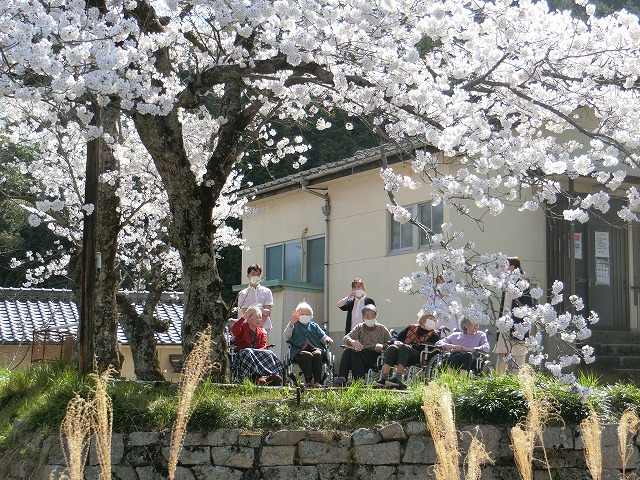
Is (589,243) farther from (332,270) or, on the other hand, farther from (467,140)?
(467,140)

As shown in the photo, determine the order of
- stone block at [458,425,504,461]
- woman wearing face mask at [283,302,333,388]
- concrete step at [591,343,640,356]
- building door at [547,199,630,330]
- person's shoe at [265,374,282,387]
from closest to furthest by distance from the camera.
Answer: stone block at [458,425,504,461]
person's shoe at [265,374,282,387]
woman wearing face mask at [283,302,333,388]
concrete step at [591,343,640,356]
building door at [547,199,630,330]

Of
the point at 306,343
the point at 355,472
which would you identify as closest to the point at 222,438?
the point at 355,472

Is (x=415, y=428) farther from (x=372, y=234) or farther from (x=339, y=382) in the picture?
(x=372, y=234)

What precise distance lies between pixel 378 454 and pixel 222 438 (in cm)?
129

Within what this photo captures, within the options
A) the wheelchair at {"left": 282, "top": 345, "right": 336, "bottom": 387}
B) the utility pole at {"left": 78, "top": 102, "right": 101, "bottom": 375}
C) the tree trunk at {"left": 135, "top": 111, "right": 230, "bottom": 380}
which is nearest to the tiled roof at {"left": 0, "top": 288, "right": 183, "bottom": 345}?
the wheelchair at {"left": 282, "top": 345, "right": 336, "bottom": 387}

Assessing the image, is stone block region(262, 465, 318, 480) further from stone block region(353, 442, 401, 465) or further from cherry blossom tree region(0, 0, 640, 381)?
cherry blossom tree region(0, 0, 640, 381)

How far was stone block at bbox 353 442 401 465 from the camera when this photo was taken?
756 centimetres

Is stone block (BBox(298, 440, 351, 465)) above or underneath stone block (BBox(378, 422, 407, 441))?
underneath

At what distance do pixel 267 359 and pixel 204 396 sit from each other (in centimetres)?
273

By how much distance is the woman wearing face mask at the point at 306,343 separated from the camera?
36.7 feet

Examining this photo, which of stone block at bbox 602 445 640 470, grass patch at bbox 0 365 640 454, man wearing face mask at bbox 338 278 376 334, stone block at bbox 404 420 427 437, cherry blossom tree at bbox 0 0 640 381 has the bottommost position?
stone block at bbox 602 445 640 470

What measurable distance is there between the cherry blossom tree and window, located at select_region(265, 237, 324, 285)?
28.7 ft

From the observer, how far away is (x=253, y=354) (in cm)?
1051

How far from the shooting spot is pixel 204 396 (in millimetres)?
7910
